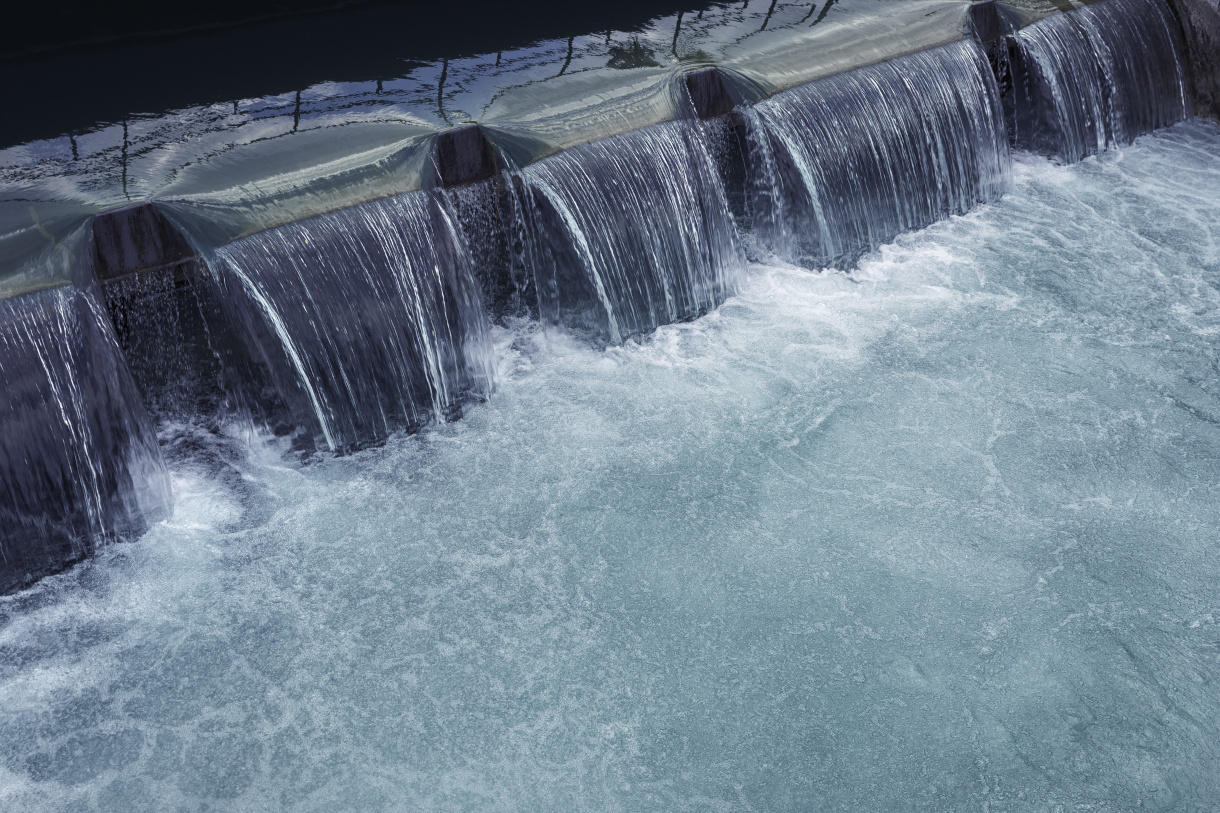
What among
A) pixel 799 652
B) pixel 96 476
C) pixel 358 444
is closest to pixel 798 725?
pixel 799 652

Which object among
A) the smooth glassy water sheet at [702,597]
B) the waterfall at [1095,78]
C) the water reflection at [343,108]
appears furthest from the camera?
the waterfall at [1095,78]

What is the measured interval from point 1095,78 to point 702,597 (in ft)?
23.3

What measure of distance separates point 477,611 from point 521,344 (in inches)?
92.9

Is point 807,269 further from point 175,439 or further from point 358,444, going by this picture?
point 175,439

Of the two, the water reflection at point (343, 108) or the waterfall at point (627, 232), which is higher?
the water reflection at point (343, 108)

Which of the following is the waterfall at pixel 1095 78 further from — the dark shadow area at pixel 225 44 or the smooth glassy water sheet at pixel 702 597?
the dark shadow area at pixel 225 44

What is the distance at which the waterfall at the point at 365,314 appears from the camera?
19.3 feet

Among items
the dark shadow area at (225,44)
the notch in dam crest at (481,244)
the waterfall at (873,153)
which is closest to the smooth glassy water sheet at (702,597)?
the notch in dam crest at (481,244)

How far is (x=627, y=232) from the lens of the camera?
276 inches

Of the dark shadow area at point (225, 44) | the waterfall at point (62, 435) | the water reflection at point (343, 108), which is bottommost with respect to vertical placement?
the waterfall at point (62, 435)

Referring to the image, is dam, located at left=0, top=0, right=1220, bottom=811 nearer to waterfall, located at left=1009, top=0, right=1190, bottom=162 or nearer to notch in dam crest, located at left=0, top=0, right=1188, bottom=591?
notch in dam crest, located at left=0, top=0, right=1188, bottom=591

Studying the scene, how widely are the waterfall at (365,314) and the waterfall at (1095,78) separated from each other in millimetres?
5783

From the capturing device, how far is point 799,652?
4.98 meters

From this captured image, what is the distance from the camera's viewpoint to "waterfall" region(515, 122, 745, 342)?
22.3 ft
